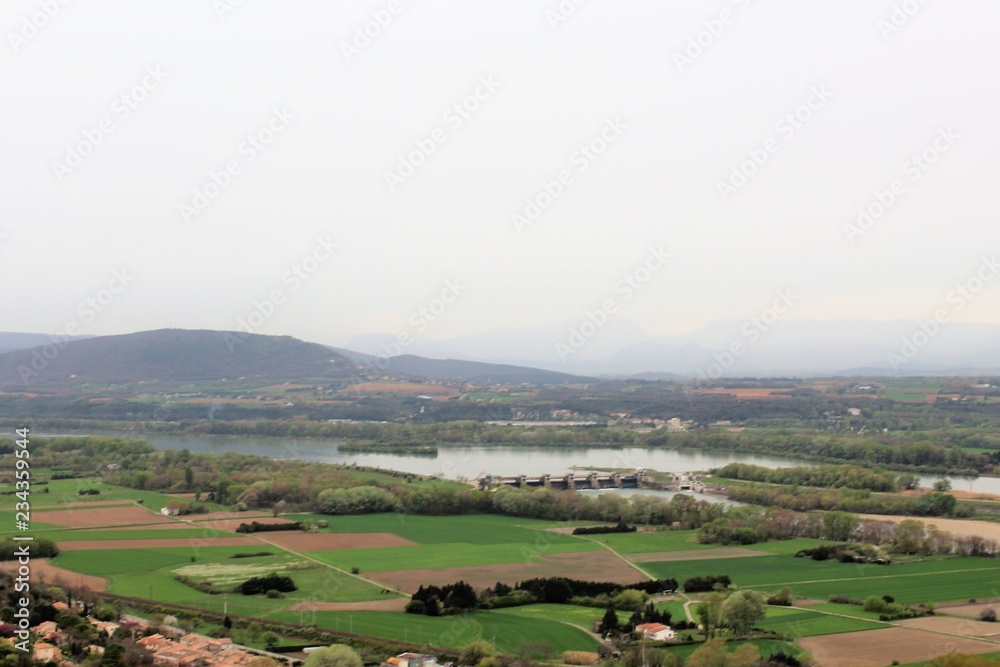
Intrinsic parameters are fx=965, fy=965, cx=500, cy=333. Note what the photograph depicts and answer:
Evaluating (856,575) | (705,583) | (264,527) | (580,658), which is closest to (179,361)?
(264,527)

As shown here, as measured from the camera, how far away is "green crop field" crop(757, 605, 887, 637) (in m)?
12.5

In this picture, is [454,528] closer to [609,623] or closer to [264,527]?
[264,527]

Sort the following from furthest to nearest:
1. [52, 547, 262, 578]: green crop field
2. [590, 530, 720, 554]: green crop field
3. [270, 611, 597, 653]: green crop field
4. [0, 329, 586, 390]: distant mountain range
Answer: [0, 329, 586, 390]: distant mountain range < [590, 530, 720, 554]: green crop field < [52, 547, 262, 578]: green crop field < [270, 611, 597, 653]: green crop field

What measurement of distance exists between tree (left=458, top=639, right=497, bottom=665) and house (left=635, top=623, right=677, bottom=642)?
194 cm

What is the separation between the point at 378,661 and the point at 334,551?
7150mm

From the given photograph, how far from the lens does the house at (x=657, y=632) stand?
11.9m

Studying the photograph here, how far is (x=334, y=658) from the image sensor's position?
34.6ft

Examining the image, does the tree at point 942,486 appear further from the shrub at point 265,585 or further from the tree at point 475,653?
the tree at point 475,653

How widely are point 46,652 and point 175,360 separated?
7674 centimetres

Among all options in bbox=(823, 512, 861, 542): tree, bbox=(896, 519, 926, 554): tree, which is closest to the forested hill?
bbox=(823, 512, 861, 542): tree

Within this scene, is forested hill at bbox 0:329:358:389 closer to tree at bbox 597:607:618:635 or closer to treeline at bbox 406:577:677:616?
treeline at bbox 406:577:677:616

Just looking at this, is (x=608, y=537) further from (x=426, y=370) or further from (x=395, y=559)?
(x=426, y=370)

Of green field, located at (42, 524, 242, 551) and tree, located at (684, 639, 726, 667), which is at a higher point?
tree, located at (684, 639, 726, 667)

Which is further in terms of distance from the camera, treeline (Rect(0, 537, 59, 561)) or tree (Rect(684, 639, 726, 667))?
treeline (Rect(0, 537, 59, 561))
